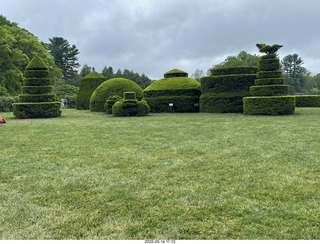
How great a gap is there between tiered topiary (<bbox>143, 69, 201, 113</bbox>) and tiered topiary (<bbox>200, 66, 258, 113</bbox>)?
140cm

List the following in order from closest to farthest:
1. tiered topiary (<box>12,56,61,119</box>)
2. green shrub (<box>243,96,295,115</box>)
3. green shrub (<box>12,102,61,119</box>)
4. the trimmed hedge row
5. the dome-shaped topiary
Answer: green shrub (<box>243,96,295,115</box>) < green shrub (<box>12,102,61,119</box>) < tiered topiary (<box>12,56,61,119</box>) < the trimmed hedge row < the dome-shaped topiary

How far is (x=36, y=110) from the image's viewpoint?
16000 millimetres

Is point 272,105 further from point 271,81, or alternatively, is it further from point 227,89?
point 227,89

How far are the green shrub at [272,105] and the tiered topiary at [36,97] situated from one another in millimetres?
13125

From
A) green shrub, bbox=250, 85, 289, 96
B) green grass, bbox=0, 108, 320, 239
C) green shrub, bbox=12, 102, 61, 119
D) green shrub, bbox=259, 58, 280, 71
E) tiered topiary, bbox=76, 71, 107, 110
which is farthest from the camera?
tiered topiary, bbox=76, 71, 107, 110

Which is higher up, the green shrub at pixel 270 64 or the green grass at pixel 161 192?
the green shrub at pixel 270 64

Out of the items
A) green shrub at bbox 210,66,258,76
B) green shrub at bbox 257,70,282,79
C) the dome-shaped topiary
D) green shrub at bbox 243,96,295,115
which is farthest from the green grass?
the dome-shaped topiary

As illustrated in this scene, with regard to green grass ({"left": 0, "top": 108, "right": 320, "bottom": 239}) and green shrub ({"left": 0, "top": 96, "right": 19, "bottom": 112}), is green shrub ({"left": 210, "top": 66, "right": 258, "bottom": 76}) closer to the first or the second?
green grass ({"left": 0, "top": 108, "right": 320, "bottom": 239})

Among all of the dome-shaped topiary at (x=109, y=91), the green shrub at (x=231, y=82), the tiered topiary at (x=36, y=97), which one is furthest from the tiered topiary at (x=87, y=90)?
the green shrub at (x=231, y=82)

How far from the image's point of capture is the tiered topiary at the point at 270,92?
570 inches

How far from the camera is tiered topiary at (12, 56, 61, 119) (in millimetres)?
15897

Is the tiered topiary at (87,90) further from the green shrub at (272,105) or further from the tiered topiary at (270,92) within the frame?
the green shrub at (272,105)

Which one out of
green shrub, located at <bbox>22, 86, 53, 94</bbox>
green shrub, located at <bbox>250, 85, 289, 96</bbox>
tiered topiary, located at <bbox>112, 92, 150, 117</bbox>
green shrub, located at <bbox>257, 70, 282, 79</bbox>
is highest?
green shrub, located at <bbox>257, 70, 282, 79</bbox>
